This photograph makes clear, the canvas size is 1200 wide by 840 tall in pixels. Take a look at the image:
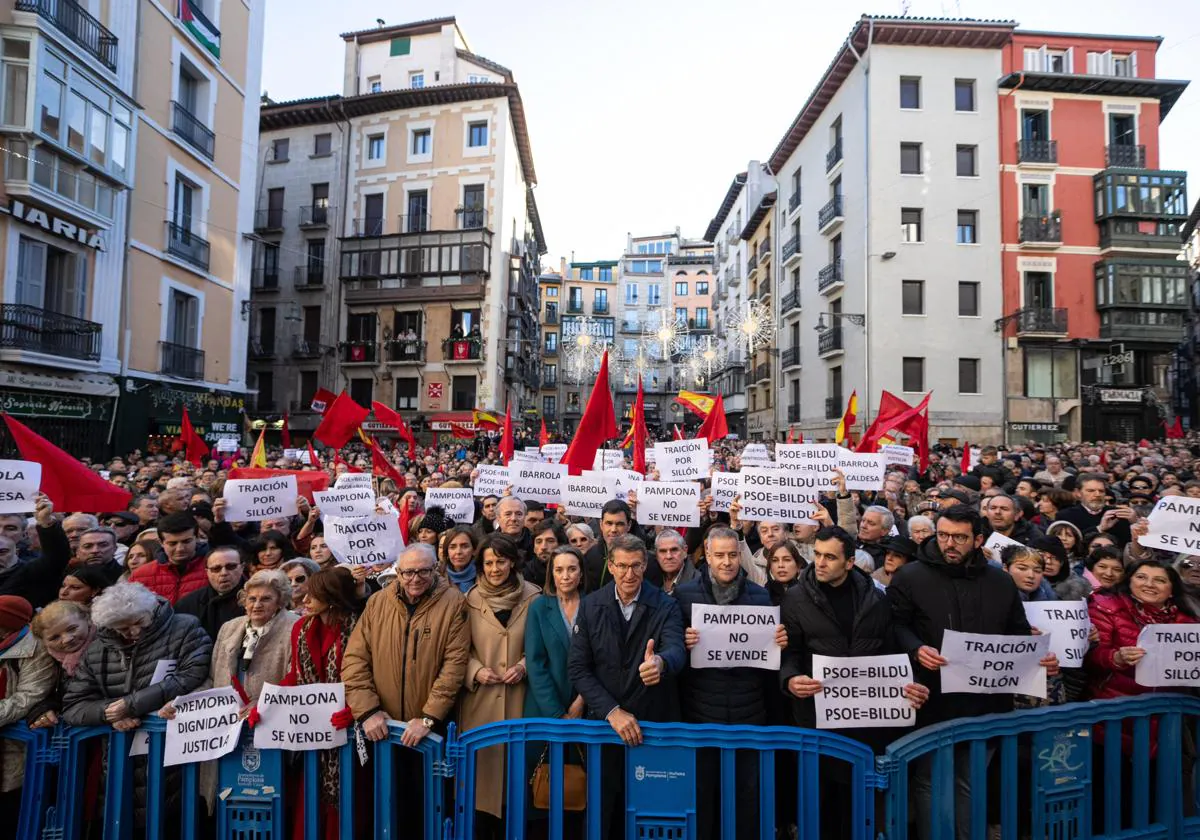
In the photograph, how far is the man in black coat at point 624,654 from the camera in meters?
3.34

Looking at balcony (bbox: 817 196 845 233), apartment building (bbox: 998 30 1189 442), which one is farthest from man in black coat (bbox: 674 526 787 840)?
balcony (bbox: 817 196 845 233)

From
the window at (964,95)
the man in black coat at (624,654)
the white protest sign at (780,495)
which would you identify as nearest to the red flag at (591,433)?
the white protest sign at (780,495)

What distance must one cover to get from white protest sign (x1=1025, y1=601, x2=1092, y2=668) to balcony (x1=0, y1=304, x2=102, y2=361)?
1819cm

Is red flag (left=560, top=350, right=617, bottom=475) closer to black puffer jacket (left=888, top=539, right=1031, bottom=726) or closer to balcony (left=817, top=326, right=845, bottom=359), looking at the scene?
black puffer jacket (left=888, top=539, right=1031, bottom=726)

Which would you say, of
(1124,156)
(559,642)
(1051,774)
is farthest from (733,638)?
(1124,156)

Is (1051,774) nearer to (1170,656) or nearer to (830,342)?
(1170,656)

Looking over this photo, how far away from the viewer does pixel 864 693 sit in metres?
3.31

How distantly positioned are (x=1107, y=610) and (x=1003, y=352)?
2560 centimetres

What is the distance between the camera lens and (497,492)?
7.89 metres

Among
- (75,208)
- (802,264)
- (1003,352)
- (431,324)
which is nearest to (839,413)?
(1003,352)

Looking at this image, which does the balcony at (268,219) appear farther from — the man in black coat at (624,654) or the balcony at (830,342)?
the man in black coat at (624,654)

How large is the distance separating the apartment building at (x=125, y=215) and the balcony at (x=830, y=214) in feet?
72.5

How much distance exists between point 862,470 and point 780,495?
2095 mm

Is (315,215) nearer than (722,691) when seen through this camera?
No
